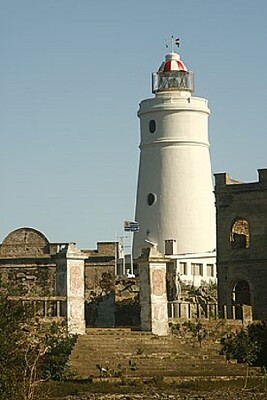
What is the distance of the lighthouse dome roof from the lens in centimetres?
5962

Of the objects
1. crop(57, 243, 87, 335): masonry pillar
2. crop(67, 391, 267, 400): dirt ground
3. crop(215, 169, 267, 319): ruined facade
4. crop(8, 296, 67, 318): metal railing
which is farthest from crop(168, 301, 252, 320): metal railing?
crop(67, 391, 267, 400): dirt ground

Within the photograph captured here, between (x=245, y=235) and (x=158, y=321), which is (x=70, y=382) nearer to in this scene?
(x=158, y=321)

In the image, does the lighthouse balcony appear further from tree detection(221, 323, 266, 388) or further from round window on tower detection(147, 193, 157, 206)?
tree detection(221, 323, 266, 388)

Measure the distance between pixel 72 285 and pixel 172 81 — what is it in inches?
784

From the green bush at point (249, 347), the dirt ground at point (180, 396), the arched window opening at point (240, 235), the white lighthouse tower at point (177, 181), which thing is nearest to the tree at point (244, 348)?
the green bush at point (249, 347)

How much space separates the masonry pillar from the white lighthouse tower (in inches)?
602

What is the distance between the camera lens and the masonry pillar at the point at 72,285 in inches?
1617

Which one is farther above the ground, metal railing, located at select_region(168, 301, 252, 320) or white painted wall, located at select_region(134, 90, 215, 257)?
white painted wall, located at select_region(134, 90, 215, 257)

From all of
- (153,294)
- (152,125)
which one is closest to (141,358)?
(153,294)

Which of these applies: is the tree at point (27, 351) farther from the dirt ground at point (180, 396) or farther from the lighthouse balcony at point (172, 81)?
the lighthouse balcony at point (172, 81)

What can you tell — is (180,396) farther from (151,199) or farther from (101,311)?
(151,199)

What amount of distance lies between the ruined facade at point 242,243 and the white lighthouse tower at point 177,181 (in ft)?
15.2

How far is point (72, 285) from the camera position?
1628 inches

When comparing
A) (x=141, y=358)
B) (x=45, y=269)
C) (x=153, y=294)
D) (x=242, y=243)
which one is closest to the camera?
(x=141, y=358)
